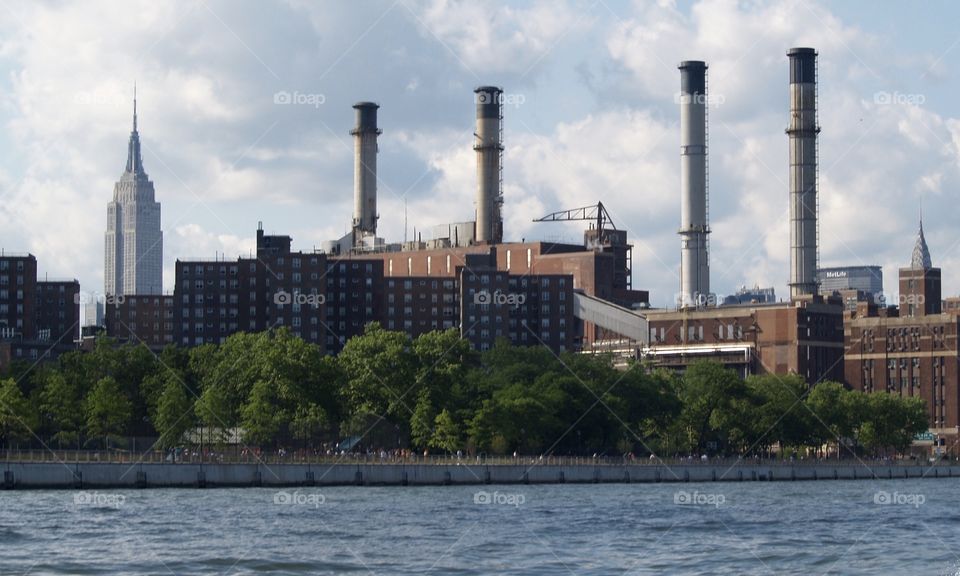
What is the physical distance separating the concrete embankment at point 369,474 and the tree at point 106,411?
27.3 metres

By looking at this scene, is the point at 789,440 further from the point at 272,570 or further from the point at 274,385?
the point at 272,570

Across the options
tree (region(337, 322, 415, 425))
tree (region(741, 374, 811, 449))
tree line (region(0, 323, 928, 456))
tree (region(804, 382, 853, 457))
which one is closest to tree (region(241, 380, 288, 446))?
tree line (region(0, 323, 928, 456))

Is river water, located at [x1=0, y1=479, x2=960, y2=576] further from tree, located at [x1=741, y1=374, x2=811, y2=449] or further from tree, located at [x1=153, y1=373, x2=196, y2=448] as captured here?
tree, located at [x1=741, y1=374, x2=811, y2=449]

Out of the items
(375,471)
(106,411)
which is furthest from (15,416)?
(375,471)

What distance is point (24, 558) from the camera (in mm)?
68938

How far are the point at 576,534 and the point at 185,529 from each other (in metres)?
16.6

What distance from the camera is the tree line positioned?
151m

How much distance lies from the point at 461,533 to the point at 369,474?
1961 inches

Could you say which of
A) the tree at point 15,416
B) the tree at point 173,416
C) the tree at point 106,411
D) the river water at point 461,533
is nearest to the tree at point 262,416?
the tree at point 173,416

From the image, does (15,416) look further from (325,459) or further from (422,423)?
(422,423)

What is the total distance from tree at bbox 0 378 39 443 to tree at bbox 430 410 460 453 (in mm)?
31054

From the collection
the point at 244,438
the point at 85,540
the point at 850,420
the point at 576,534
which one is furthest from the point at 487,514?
the point at 850,420

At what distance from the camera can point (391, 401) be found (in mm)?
157000

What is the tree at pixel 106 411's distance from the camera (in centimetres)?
15100
